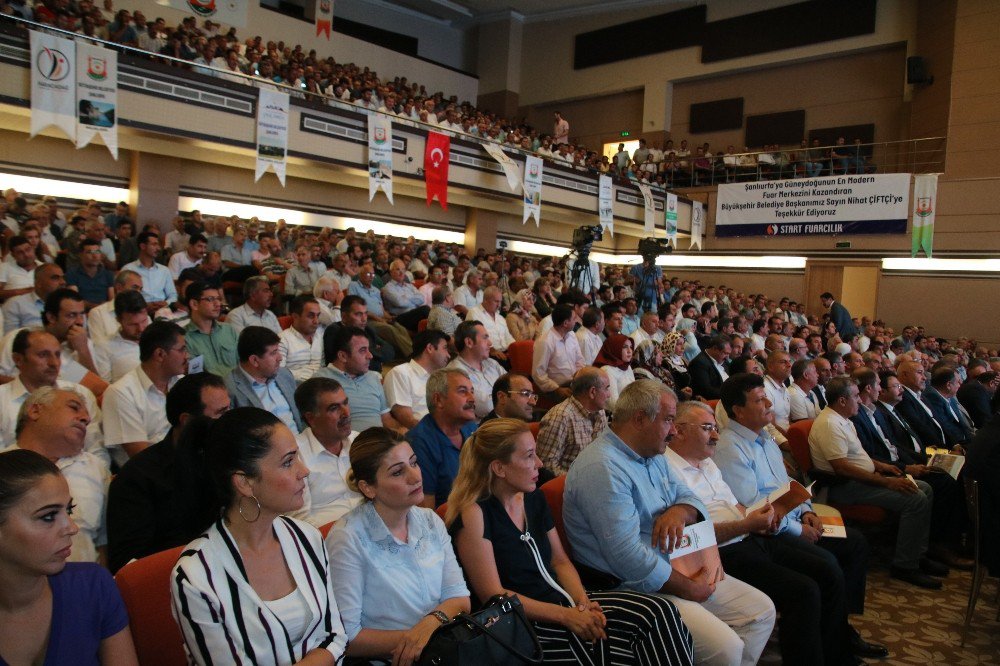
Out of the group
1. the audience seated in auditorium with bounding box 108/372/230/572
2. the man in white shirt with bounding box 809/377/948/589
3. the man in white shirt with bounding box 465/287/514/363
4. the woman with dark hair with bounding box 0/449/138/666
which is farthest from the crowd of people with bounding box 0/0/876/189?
the woman with dark hair with bounding box 0/449/138/666

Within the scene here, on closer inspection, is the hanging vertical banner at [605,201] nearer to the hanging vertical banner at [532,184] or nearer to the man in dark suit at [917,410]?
the hanging vertical banner at [532,184]

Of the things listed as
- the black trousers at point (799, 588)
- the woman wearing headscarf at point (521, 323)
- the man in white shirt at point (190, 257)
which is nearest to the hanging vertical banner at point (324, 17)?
the man in white shirt at point (190, 257)

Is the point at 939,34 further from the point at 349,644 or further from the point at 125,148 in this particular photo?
the point at 349,644

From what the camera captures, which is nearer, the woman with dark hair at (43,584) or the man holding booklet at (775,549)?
the woman with dark hair at (43,584)

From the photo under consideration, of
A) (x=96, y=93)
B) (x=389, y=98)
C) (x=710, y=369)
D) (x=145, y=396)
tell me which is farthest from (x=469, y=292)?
(x=145, y=396)

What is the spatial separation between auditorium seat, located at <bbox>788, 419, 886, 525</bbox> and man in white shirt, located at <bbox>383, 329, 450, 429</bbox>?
2137 mm

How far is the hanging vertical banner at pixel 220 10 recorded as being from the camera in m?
10.9

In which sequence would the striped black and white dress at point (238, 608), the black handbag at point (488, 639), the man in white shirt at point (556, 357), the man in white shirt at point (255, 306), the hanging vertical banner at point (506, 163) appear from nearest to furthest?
the striped black and white dress at point (238, 608) → the black handbag at point (488, 639) → the man in white shirt at point (255, 306) → the man in white shirt at point (556, 357) → the hanging vertical banner at point (506, 163)

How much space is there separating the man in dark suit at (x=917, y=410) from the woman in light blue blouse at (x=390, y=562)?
442cm

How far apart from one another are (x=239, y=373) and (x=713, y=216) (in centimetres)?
1390

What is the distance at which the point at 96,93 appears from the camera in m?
7.15

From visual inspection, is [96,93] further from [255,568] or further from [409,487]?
[255,568]

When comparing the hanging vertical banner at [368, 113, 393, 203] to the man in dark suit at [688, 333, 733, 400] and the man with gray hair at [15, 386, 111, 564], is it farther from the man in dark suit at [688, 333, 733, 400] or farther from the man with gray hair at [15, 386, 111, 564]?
the man with gray hair at [15, 386, 111, 564]

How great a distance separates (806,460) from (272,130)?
23.7ft
